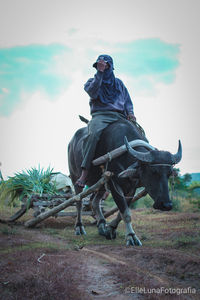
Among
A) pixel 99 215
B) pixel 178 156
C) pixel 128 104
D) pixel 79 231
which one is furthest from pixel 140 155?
pixel 79 231

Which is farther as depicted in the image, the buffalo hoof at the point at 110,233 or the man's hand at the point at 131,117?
the man's hand at the point at 131,117

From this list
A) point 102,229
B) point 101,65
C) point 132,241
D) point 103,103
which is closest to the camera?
A: point 132,241

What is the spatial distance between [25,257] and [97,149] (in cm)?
254

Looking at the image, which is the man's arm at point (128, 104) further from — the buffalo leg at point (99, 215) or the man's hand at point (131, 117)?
the buffalo leg at point (99, 215)

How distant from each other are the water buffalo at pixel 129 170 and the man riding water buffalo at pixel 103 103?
0.21 metres

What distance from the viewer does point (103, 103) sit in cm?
553

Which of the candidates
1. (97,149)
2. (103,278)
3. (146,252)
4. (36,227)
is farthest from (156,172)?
(36,227)

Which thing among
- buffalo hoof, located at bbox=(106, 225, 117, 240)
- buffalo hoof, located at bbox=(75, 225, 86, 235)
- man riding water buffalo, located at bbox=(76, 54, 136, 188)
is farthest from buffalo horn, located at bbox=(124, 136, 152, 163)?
buffalo hoof, located at bbox=(75, 225, 86, 235)

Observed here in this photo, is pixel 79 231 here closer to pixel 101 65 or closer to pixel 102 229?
pixel 102 229

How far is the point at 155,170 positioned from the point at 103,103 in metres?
1.90

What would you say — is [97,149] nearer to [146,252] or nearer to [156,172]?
[156,172]

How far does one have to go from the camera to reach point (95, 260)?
344 cm

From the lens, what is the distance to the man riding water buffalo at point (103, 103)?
5109 millimetres

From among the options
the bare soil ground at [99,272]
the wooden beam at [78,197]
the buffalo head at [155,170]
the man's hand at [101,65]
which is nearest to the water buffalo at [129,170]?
the buffalo head at [155,170]
